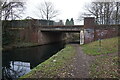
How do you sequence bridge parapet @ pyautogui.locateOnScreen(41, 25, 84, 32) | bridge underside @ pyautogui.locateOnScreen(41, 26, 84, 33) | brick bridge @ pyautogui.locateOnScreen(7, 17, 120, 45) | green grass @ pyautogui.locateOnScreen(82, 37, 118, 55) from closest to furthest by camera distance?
1. green grass @ pyautogui.locateOnScreen(82, 37, 118, 55)
2. brick bridge @ pyautogui.locateOnScreen(7, 17, 120, 45)
3. bridge parapet @ pyautogui.locateOnScreen(41, 25, 84, 32)
4. bridge underside @ pyautogui.locateOnScreen(41, 26, 84, 33)

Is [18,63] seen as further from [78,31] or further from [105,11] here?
[105,11]

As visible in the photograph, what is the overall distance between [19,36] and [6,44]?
16.7 feet

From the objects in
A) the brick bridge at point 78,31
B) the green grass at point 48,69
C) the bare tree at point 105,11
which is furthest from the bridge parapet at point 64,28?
the green grass at point 48,69

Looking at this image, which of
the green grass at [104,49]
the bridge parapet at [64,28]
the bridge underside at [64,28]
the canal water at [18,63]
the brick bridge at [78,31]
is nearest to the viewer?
the canal water at [18,63]

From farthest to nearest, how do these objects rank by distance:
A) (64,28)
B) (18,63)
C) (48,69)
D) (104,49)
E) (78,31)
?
(78,31), (64,28), (104,49), (18,63), (48,69)

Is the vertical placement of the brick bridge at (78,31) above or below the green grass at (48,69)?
above

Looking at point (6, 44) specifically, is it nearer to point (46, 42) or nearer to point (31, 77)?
point (46, 42)

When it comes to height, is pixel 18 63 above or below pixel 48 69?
below

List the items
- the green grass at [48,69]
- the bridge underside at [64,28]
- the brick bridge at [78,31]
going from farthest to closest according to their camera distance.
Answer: the bridge underside at [64,28] < the brick bridge at [78,31] < the green grass at [48,69]

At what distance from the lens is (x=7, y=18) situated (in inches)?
681

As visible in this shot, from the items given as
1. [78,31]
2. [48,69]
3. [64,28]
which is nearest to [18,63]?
[48,69]

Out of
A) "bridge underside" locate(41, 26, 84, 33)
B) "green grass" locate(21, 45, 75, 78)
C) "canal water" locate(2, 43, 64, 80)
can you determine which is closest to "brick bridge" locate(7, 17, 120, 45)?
"bridge underside" locate(41, 26, 84, 33)

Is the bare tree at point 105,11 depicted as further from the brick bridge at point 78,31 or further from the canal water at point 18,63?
the canal water at point 18,63

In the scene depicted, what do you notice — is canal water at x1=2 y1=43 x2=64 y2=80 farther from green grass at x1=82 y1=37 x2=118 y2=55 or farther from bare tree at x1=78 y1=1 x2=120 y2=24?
bare tree at x1=78 y1=1 x2=120 y2=24
